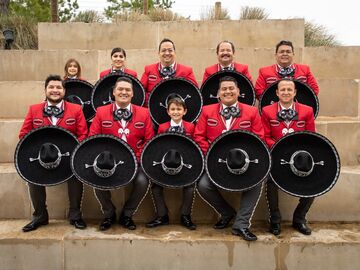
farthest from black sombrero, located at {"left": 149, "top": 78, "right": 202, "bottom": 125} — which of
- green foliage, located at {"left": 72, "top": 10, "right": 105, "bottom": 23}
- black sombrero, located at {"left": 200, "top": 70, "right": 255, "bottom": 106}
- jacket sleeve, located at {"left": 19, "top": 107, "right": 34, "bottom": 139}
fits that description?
green foliage, located at {"left": 72, "top": 10, "right": 105, "bottom": 23}

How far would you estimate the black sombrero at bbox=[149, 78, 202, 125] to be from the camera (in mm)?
4988

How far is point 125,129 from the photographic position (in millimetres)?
4457

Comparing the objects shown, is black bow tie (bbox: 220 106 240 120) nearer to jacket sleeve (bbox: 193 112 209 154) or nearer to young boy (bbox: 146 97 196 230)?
jacket sleeve (bbox: 193 112 209 154)

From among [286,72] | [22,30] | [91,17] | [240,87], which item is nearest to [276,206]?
[240,87]

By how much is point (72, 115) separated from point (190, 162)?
141 cm

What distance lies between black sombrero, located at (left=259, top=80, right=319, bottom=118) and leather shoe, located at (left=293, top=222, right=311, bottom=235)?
1424 mm

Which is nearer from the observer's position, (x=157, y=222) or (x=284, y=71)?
(x=157, y=222)

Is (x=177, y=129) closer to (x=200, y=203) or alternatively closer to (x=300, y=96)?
(x=200, y=203)

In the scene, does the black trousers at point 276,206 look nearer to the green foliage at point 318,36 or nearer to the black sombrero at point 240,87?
the black sombrero at point 240,87

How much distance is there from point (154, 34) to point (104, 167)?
4.81 meters

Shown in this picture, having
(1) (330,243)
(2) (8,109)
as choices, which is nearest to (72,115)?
(2) (8,109)

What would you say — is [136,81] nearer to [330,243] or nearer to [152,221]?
[152,221]

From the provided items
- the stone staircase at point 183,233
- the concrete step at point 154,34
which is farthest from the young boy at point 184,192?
the concrete step at point 154,34

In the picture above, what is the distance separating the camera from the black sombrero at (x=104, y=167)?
13.3ft
